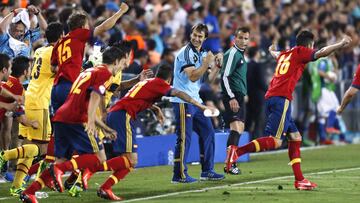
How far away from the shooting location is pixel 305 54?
16.0 metres

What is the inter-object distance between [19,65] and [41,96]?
673mm

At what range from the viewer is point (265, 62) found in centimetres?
2556

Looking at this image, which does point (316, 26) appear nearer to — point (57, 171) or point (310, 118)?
point (310, 118)

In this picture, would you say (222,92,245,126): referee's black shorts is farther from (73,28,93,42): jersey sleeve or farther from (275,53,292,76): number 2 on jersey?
(73,28,93,42): jersey sleeve

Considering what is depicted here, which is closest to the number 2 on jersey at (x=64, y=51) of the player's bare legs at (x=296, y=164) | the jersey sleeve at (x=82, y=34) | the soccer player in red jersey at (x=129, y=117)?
the jersey sleeve at (x=82, y=34)

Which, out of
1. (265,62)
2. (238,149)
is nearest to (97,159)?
(238,149)

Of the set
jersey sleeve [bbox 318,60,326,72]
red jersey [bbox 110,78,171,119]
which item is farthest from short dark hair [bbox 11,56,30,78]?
jersey sleeve [bbox 318,60,326,72]

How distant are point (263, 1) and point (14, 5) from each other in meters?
13.2

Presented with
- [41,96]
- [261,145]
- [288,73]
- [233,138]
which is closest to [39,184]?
[41,96]

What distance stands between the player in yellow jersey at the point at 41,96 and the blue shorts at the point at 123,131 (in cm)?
162

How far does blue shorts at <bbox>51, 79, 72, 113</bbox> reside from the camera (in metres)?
15.3

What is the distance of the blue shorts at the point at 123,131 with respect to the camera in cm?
1484

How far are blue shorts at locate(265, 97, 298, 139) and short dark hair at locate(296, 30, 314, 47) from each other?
0.83 meters

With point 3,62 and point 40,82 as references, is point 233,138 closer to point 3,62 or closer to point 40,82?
point 40,82
